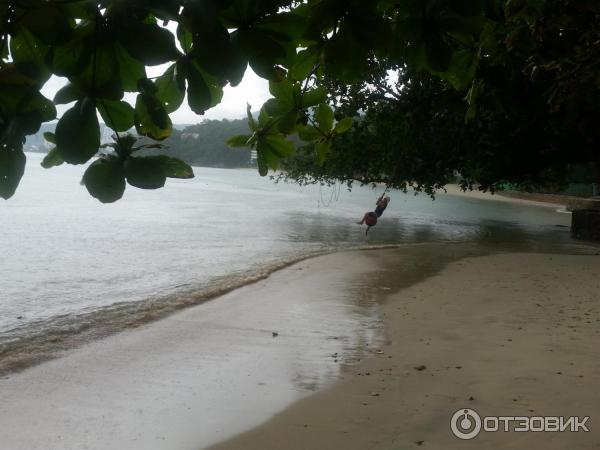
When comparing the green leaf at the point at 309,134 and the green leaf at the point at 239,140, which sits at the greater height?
the green leaf at the point at 309,134

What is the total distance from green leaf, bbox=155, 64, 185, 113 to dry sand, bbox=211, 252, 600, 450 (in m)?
3.01

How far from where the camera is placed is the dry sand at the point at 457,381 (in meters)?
3.84

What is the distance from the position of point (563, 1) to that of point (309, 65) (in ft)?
8.72

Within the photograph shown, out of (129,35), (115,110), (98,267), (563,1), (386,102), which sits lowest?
(98,267)

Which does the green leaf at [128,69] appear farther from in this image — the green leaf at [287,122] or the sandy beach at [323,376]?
the sandy beach at [323,376]

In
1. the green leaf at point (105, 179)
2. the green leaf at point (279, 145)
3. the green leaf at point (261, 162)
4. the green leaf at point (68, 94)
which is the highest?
the green leaf at point (68, 94)

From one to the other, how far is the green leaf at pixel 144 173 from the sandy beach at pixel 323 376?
3.07m

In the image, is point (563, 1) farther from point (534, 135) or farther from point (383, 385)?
point (534, 135)

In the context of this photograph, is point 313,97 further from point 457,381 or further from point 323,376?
point 323,376

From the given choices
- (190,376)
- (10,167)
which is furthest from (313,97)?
(190,376)

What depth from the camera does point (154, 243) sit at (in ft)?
61.3

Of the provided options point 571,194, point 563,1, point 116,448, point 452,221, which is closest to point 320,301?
point 116,448

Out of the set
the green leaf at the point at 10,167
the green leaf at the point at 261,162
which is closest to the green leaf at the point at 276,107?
the green leaf at the point at 261,162

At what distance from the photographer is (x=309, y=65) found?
152cm
